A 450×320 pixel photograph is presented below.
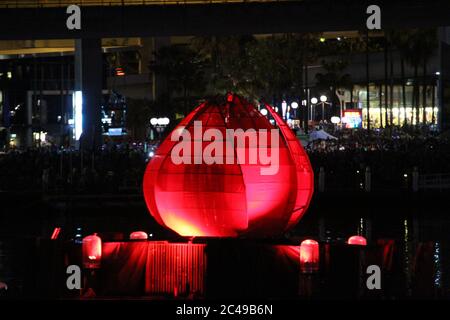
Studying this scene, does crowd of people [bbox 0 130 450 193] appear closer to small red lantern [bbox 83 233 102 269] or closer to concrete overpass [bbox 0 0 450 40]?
concrete overpass [bbox 0 0 450 40]

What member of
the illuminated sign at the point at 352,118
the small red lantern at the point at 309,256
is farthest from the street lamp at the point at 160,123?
the small red lantern at the point at 309,256

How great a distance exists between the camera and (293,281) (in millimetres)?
17250

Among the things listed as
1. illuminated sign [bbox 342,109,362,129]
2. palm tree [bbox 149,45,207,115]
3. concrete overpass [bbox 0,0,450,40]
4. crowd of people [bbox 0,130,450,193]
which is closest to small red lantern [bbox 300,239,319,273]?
crowd of people [bbox 0,130,450,193]

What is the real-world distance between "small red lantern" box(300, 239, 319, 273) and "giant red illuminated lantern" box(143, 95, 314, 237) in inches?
44.5

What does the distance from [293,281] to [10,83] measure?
87.8 m

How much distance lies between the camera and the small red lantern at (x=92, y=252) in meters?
17.6

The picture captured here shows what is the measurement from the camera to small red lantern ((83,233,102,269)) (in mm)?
17578

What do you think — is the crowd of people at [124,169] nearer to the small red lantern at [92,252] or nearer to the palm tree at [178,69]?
the small red lantern at [92,252]

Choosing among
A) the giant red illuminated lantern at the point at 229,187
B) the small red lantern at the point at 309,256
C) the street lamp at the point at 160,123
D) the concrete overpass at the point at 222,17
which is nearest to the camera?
the small red lantern at the point at 309,256

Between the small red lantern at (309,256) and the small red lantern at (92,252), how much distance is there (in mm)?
3413
